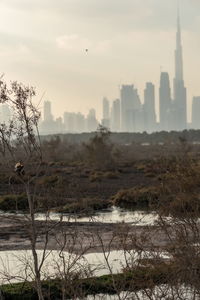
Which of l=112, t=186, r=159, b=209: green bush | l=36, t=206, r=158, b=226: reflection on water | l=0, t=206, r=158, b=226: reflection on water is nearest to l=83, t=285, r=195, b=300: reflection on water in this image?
l=36, t=206, r=158, b=226: reflection on water

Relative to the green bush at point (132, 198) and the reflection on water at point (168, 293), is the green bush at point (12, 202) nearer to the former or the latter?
the green bush at point (132, 198)

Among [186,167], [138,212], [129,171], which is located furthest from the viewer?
[129,171]

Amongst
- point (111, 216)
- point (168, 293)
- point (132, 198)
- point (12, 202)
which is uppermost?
point (168, 293)

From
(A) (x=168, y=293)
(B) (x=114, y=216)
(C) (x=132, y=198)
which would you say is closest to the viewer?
(A) (x=168, y=293)

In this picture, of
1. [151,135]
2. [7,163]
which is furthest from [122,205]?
[151,135]

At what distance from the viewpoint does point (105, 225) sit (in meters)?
29.8

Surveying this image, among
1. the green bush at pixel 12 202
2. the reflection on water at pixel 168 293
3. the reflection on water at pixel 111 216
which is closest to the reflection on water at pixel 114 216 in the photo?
the reflection on water at pixel 111 216

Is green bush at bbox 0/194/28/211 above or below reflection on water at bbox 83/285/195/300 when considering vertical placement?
below

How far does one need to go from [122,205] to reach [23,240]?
15.9 m

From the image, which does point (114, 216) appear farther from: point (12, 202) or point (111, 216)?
point (12, 202)

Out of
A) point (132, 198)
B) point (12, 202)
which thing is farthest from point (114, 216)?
point (12, 202)

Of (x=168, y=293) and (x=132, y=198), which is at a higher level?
(x=168, y=293)

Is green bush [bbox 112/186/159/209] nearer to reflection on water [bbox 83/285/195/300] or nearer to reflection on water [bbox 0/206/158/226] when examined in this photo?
reflection on water [bbox 0/206/158/226]

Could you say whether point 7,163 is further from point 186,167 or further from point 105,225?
point 105,225
